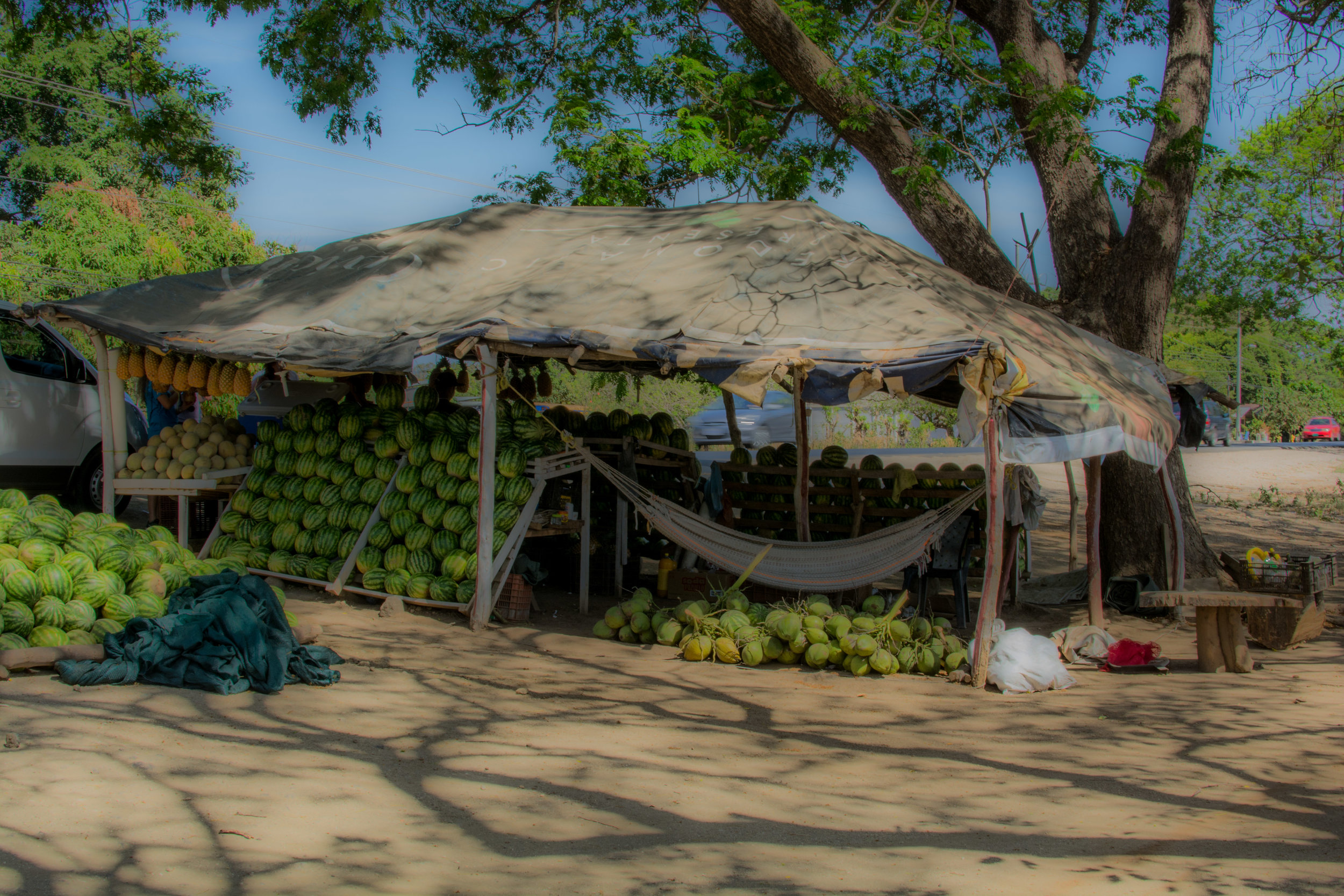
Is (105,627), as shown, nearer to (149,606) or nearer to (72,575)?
(149,606)

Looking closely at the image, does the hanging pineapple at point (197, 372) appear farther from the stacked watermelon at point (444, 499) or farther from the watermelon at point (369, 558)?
the watermelon at point (369, 558)

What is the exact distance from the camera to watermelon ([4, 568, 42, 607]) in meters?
5.44

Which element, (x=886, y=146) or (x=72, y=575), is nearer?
(x=72, y=575)

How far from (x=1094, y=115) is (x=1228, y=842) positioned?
7.92 metres

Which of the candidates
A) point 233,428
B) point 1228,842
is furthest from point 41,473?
point 1228,842

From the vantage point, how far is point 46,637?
5410mm

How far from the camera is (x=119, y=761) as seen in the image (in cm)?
412

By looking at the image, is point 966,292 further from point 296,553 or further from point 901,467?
point 296,553

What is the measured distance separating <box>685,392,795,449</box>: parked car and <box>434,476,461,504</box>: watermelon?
12.9 meters

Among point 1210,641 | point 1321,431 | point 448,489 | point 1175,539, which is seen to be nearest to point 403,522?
point 448,489

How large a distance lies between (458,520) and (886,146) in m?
5.63

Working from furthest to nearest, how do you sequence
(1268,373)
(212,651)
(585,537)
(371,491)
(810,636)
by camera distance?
(1268,373) < (585,537) < (371,491) < (810,636) < (212,651)

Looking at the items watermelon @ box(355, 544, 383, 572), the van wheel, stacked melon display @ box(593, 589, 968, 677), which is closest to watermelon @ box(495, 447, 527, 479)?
watermelon @ box(355, 544, 383, 572)

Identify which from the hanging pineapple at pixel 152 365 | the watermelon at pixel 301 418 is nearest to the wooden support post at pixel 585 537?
the watermelon at pixel 301 418
